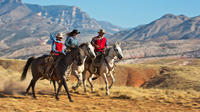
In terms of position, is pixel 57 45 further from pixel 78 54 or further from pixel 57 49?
pixel 78 54

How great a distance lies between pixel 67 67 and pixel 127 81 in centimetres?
3319

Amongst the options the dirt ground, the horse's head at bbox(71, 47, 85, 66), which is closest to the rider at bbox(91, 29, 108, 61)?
the horse's head at bbox(71, 47, 85, 66)

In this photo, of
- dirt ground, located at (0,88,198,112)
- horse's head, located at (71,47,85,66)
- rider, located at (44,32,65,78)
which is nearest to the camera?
dirt ground, located at (0,88,198,112)

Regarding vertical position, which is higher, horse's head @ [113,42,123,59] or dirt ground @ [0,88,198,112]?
horse's head @ [113,42,123,59]

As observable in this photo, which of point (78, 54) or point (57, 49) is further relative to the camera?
point (57, 49)

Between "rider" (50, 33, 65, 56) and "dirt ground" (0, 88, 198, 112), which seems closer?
"dirt ground" (0, 88, 198, 112)

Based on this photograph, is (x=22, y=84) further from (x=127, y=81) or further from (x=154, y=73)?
(x=154, y=73)

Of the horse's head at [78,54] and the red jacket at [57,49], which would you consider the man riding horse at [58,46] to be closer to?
the red jacket at [57,49]

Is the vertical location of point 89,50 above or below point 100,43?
below

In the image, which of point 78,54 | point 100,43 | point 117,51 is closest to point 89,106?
point 78,54

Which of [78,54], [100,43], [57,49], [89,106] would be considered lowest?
[89,106]

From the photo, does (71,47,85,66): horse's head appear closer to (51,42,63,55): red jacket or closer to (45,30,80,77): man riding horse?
(45,30,80,77): man riding horse

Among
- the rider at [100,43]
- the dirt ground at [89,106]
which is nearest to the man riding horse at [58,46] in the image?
the dirt ground at [89,106]

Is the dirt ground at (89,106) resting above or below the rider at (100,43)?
below
